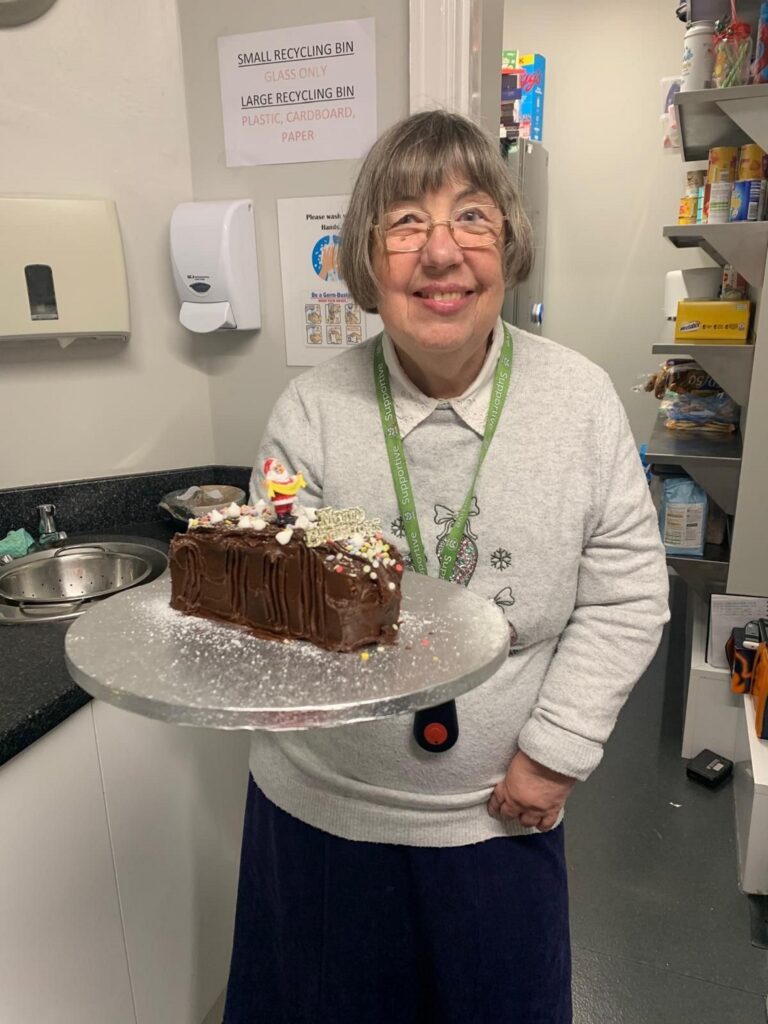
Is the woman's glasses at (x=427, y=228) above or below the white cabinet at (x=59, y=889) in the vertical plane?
above

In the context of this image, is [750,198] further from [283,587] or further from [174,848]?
[174,848]

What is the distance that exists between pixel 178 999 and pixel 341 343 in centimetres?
137

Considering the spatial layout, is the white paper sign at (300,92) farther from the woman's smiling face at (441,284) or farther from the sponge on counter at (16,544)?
the sponge on counter at (16,544)

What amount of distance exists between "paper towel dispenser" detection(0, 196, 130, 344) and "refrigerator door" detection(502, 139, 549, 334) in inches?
70.7

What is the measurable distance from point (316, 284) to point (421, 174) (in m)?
0.80

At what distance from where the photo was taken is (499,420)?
37.6 inches

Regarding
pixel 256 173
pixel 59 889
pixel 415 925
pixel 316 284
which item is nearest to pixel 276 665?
pixel 415 925

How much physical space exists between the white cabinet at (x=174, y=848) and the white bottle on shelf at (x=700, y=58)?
2.11 metres

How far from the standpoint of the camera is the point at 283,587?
886 mm

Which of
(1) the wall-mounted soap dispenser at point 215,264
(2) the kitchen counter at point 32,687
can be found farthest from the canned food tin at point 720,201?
(2) the kitchen counter at point 32,687

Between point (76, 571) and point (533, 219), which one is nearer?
point (76, 571)

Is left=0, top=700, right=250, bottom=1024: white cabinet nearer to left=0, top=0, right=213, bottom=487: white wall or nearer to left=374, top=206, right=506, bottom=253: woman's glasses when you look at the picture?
left=0, top=0, right=213, bottom=487: white wall

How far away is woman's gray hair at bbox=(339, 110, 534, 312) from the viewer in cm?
90

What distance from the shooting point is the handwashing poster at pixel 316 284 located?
1620 millimetres
